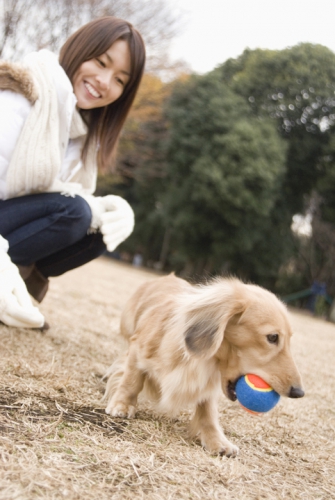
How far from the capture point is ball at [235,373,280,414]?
1929mm

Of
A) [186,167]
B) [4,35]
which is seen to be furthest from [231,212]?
[4,35]

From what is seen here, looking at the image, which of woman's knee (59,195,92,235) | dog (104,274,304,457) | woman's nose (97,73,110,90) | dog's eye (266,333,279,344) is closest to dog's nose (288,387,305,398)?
dog (104,274,304,457)

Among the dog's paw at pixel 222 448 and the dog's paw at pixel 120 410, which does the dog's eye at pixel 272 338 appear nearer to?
the dog's paw at pixel 222 448

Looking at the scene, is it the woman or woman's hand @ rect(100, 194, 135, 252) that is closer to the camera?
the woman

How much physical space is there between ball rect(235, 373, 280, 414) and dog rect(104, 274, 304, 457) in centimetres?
3

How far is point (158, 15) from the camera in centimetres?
1154

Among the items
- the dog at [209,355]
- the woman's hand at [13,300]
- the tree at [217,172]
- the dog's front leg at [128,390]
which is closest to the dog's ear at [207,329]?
the dog at [209,355]

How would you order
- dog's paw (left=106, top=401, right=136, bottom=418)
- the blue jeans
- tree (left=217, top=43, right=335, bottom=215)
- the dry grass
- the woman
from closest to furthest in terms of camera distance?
the dry grass, dog's paw (left=106, top=401, right=136, bottom=418), the woman, the blue jeans, tree (left=217, top=43, right=335, bottom=215)

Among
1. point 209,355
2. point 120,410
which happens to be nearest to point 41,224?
point 120,410

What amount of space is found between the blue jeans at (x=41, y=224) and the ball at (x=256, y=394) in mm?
1318

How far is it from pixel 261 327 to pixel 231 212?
14.5 metres

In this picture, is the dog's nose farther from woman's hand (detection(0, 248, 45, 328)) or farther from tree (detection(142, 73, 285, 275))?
tree (detection(142, 73, 285, 275))

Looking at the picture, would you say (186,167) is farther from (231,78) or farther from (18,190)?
(18,190)

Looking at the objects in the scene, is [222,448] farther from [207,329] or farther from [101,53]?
[101,53]
